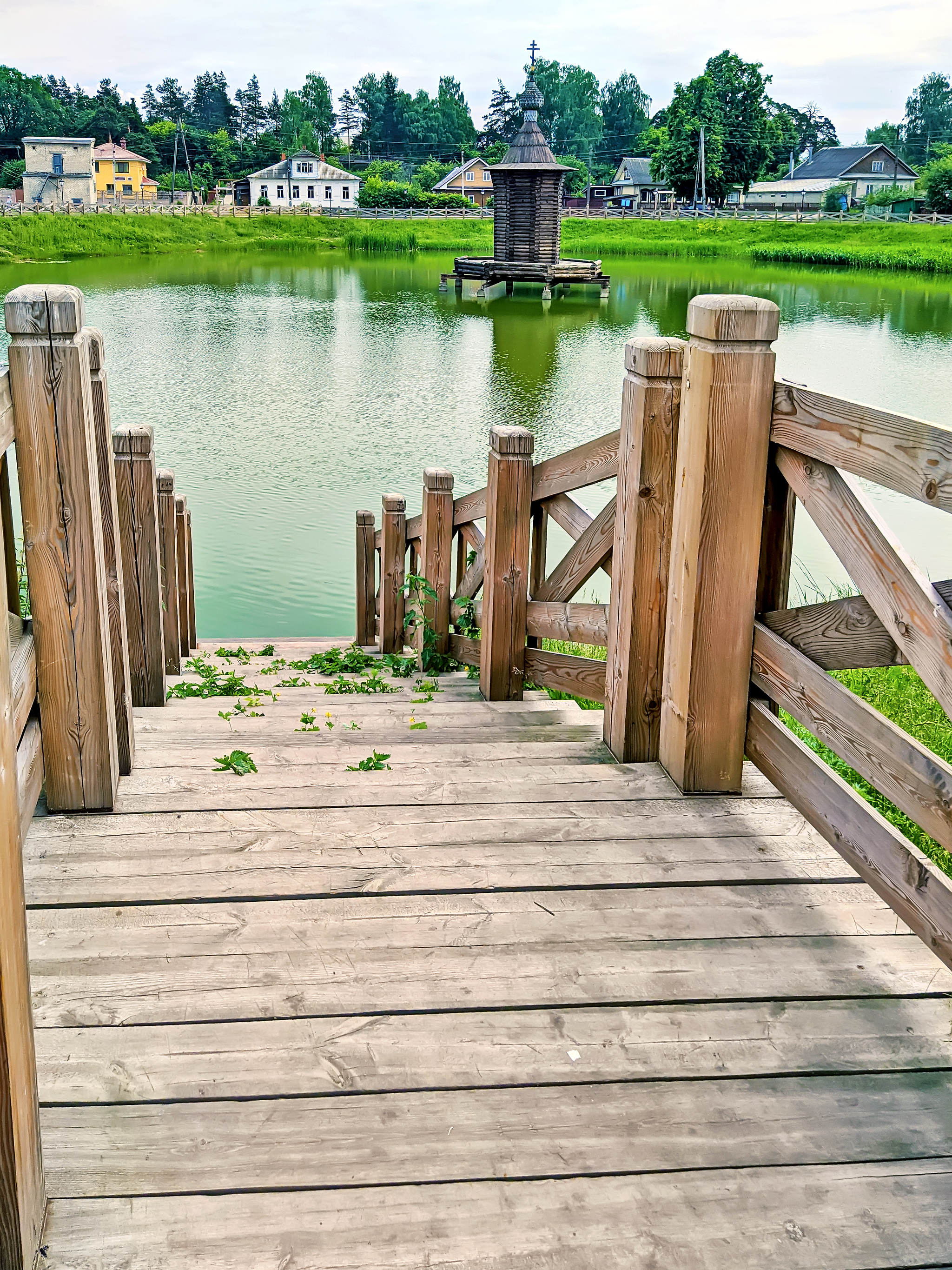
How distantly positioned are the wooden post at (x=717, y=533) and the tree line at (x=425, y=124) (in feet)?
240

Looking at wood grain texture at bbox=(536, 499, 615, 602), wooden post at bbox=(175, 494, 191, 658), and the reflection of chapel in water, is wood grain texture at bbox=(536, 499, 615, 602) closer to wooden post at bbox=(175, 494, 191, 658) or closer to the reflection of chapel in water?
wooden post at bbox=(175, 494, 191, 658)

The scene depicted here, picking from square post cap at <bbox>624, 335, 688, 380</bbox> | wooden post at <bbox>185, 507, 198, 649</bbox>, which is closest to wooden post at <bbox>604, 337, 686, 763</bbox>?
square post cap at <bbox>624, 335, 688, 380</bbox>

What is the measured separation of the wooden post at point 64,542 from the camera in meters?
2.62

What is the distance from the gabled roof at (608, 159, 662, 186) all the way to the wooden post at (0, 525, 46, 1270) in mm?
93288

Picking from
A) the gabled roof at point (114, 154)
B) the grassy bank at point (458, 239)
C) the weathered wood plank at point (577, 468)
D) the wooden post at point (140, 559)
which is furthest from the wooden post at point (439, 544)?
the gabled roof at point (114, 154)

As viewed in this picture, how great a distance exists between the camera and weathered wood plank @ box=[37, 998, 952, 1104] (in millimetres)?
1948

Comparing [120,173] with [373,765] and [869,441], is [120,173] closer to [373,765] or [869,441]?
[373,765]

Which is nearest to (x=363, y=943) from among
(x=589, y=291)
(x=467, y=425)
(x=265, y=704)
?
(x=265, y=704)

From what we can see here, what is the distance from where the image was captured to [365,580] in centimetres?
761

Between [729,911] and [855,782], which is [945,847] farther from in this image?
[855,782]

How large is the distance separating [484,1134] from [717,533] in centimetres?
154

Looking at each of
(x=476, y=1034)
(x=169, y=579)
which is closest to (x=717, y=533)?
(x=476, y=1034)

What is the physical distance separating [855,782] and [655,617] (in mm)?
1408

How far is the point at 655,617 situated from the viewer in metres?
3.22
